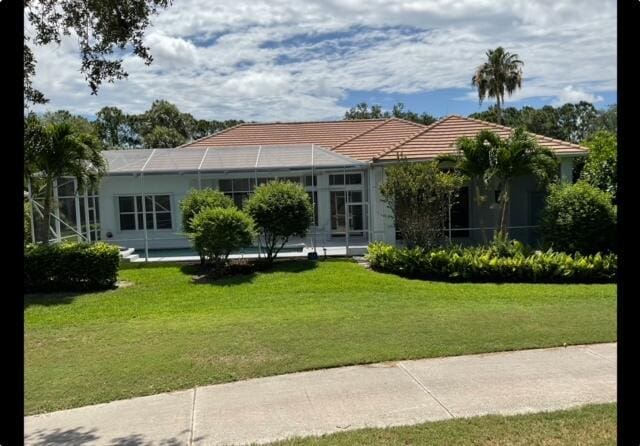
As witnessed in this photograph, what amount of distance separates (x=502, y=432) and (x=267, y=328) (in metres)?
4.62

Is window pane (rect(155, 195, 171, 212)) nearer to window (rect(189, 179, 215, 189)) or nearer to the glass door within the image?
window (rect(189, 179, 215, 189))

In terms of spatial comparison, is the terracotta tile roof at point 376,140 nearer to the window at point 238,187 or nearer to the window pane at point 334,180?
the window pane at point 334,180

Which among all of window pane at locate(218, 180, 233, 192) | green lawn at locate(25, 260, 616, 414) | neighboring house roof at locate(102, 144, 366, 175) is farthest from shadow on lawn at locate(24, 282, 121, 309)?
window pane at locate(218, 180, 233, 192)

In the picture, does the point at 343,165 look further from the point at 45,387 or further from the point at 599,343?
the point at 45,387

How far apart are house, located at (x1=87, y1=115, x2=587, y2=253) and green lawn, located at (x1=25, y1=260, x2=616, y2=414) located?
19.5 feet

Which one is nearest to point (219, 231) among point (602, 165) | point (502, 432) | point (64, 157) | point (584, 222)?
point (64, 157)

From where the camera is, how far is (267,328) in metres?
8.48

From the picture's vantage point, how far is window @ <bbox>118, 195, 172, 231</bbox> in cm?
2225

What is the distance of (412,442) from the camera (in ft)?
14.2

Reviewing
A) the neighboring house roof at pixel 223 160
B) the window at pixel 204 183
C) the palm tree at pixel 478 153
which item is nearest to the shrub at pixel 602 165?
the palm tree at pixel 478 153

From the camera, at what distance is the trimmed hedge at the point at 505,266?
44.4 feet

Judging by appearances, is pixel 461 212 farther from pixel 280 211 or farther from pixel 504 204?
pixel 280 211

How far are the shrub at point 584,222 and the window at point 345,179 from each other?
8693 millimetres

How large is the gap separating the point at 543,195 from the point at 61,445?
1812 centimetres
